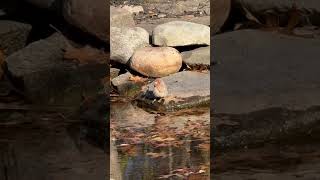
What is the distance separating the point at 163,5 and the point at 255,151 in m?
6.98

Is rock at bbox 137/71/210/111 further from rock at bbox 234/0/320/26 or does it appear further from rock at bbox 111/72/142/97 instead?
rock at bbox 234/0/320/26

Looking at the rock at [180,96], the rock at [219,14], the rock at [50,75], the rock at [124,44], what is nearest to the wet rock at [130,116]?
the rock at [180,96]

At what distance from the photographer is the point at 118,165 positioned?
516cm

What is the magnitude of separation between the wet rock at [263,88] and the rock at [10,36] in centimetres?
97

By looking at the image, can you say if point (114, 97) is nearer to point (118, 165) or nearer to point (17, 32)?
point (118, 165)

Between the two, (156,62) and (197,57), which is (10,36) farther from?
(197,57)

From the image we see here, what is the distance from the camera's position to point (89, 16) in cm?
275

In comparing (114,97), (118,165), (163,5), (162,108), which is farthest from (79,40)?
(163,5)

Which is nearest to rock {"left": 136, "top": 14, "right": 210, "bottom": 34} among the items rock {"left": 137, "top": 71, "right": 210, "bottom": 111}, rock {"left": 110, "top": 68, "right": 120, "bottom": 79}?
rock {"left": 110, "top": 68, "right": 120, "bottom": 79}

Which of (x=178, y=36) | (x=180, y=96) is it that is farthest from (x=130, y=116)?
(x=178, y=36)

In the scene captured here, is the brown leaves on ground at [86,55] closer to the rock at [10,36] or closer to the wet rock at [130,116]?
the rock at [10,36]

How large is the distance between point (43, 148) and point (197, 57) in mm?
5486

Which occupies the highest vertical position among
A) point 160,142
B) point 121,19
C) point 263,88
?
point 121,19

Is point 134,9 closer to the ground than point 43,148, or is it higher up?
higher up
